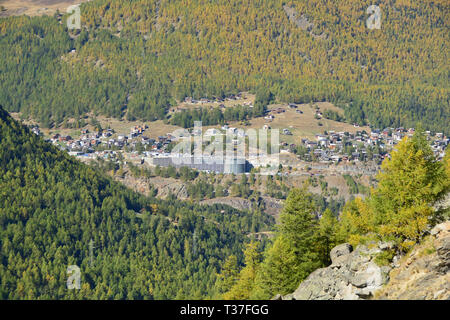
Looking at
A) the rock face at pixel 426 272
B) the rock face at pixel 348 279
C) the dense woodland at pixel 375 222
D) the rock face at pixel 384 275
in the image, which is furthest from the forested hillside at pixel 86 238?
the rock face at pixel 426 272

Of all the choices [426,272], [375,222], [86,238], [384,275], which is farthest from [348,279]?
[86,238]

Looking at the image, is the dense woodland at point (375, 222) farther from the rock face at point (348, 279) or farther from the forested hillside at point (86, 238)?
the forested hillside at point (86, 238)

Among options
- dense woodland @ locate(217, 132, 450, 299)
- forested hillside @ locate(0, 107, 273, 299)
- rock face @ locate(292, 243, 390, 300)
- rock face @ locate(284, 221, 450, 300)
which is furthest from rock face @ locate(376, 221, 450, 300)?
forested hillside @ locate(0, 107, 273, 299)

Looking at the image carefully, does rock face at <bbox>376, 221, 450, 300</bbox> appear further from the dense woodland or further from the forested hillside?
the forested hillside

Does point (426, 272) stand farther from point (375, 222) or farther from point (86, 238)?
point (86, 238)

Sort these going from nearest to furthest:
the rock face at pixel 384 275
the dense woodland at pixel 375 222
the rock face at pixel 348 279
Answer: the rock face at pixel 384 275 → the rock face at pixel 348 279 → the dense woodland at pixel 375 222

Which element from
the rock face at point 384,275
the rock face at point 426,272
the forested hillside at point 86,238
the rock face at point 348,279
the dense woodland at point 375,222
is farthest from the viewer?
the forested hillside at point 86,238
